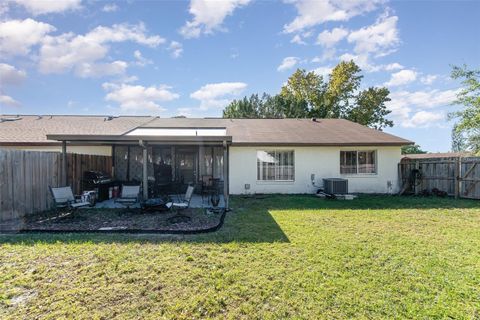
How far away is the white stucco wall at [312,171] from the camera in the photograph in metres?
13.8

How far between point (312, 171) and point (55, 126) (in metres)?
15.6

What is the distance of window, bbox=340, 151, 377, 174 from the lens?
14346 mm

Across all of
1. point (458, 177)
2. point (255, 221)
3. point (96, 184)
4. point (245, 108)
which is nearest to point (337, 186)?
point (458, 177)

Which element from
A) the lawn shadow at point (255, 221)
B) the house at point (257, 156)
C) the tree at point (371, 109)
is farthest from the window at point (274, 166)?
the tree at point (371, 109)

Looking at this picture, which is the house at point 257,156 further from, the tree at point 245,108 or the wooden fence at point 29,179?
the tree at point 245,108

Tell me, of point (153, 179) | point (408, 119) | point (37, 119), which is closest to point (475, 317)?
point (153, 179)

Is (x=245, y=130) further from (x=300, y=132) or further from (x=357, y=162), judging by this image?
(x=357, y=162)

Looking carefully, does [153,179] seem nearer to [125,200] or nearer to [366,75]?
[125,200]

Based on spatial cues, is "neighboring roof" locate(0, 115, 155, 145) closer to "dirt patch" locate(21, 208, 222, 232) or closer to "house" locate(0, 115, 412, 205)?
"house" locate(0, 115, 412, 205)

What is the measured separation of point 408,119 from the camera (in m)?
31.2

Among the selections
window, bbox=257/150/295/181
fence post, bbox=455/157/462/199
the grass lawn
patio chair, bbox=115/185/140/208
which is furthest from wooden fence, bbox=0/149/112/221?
fence post, bbox=455/157/462/199

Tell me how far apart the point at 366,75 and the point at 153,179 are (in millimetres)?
27172

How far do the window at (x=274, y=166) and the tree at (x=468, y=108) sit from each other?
7.39 metres

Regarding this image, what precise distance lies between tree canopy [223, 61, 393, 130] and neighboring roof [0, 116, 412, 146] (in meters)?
12.0
